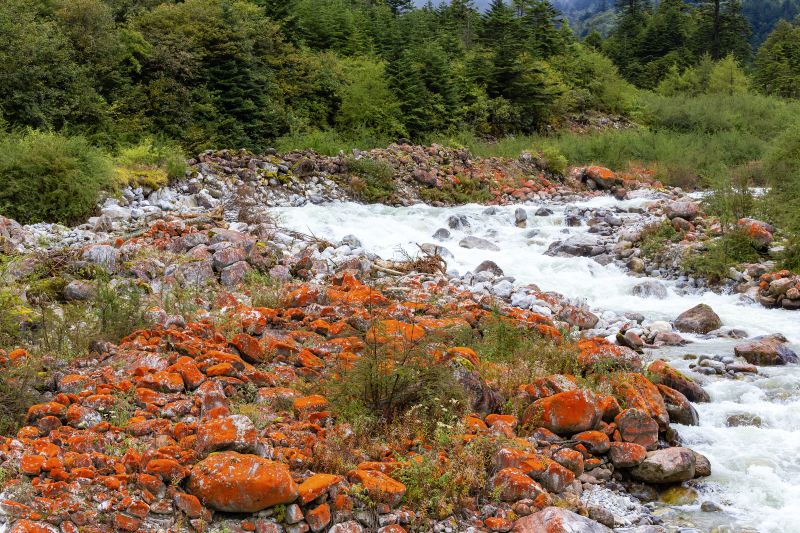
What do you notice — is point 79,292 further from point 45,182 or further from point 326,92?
point 326,92

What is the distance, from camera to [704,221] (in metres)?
14.7

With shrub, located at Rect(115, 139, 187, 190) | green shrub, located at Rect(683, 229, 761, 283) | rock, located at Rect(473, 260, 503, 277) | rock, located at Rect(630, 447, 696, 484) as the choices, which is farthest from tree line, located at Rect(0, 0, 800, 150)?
rock, located at Rect(630, 447, 696, 484)

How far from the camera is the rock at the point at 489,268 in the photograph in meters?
11.7

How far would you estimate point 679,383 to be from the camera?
6.98m

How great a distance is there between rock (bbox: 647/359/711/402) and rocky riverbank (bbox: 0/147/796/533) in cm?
2

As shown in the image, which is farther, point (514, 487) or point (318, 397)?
point (318, 397)

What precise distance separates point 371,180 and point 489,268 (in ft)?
23.7

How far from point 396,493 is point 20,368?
3.34m

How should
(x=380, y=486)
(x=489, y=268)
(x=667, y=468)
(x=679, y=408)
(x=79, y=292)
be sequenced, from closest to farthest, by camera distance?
(x=380, y=486) → (x=667, y=468) → (x=679, y=408) → (x=79, y=292) → (x=489, y=268)

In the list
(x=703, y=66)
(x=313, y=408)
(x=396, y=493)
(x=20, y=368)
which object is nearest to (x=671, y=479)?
(x=396, y=493)

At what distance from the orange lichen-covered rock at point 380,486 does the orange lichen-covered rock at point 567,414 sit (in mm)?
1796

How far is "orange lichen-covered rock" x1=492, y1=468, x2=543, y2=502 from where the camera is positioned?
15.5ft

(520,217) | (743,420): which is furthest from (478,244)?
(743,420)

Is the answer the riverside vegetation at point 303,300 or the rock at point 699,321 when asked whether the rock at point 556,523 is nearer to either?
the riverside vegetation at point 303,300
